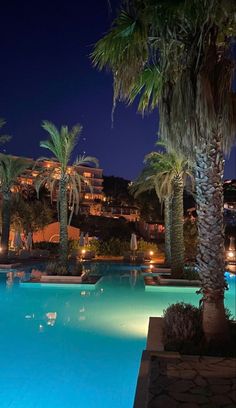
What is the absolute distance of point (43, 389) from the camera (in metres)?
6.00

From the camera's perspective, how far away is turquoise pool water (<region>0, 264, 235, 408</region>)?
5.89m

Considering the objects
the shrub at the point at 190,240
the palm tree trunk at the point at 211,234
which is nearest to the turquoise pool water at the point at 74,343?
the palm tree trunk at the point at 211,234

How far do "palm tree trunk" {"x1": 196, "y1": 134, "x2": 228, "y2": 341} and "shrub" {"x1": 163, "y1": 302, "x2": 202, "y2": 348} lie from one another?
25cm

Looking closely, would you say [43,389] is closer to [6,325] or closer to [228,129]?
[6,325]

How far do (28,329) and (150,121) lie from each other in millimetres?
6001

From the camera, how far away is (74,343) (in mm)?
8578

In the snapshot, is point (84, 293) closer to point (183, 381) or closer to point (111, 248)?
point (183, 381)

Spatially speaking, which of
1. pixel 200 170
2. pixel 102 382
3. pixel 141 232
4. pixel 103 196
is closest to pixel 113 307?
pixel 102 382

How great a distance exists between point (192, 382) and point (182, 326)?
1.84m

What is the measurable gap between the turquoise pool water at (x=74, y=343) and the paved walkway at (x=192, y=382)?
2.61ft

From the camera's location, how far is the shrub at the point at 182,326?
22.3ft

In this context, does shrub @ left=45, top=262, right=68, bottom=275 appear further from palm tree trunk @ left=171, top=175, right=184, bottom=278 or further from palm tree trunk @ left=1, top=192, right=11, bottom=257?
palm tree trunk @ left=1, top=192, right=11, bottom=257

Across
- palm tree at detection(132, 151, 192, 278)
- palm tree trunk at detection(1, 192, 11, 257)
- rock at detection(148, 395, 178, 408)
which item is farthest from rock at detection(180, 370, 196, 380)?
palm tree trunk at detection(1, 192, 11, 257)

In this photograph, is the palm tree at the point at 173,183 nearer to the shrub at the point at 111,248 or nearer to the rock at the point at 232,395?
the rock at the point at 232,395
